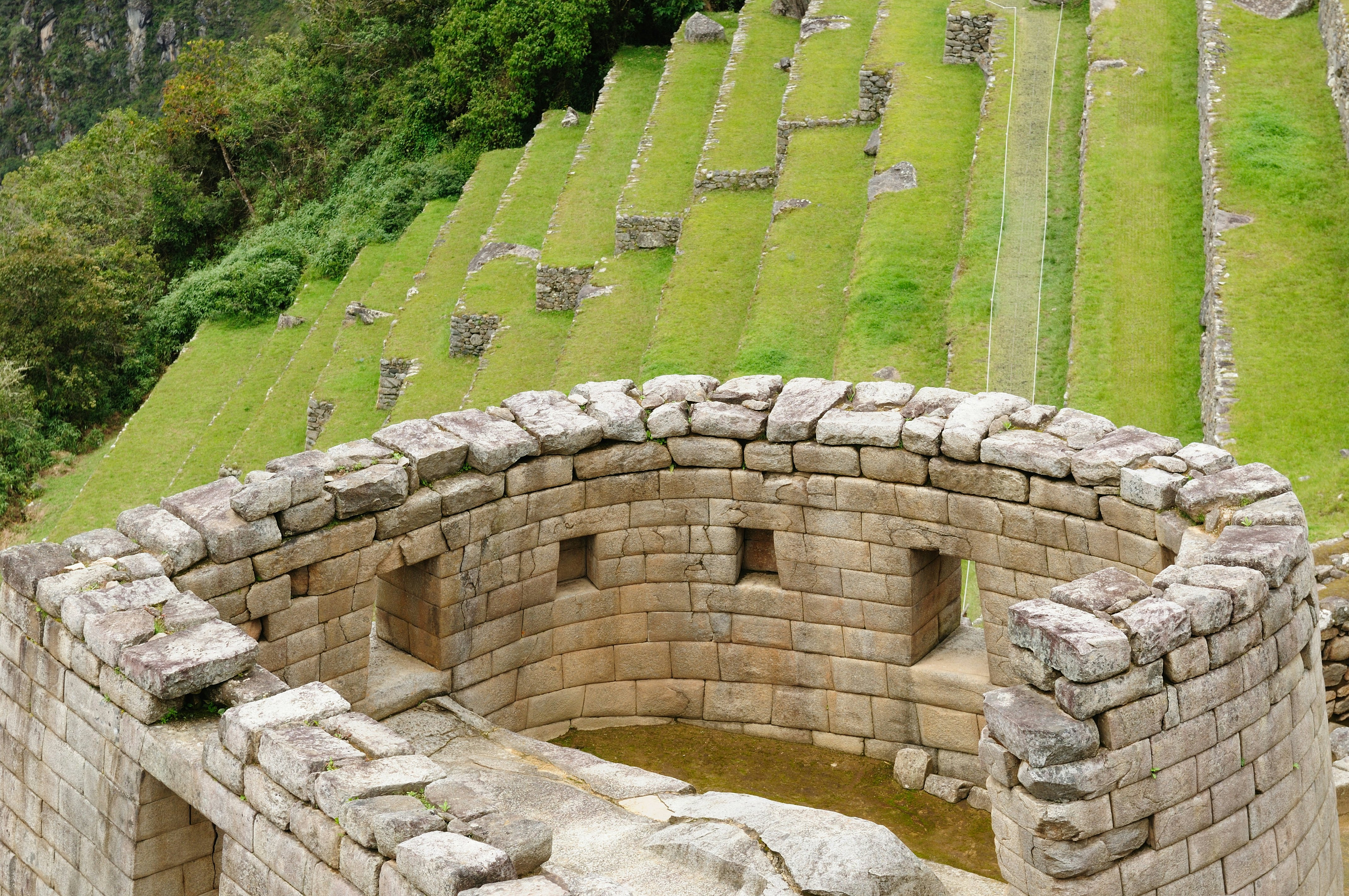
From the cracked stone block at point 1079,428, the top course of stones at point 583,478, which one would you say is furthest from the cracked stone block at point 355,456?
the cracked stone block at point 1079,428

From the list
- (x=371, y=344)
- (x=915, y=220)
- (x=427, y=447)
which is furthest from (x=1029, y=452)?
(x=371, y=344)

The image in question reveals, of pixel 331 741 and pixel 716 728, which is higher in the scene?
pixel 331 741

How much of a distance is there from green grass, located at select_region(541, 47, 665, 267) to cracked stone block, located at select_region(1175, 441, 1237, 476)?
2312cm

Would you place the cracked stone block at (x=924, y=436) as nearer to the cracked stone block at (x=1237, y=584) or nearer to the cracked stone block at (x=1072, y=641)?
the cracked stone block at (x=1237, y=584)

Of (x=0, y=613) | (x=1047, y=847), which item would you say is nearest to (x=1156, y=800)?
(x=1047, y=847)

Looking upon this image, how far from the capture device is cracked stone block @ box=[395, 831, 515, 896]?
7.76 meters

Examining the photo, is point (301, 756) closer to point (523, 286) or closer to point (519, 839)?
point (519, 839)

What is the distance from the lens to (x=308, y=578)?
37.6ft

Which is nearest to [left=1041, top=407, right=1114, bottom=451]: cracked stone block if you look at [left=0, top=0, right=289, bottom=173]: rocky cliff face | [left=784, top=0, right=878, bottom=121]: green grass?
[left=784, top=0, right=878, bottom=121]: green grass

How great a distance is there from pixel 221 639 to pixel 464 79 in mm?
35160

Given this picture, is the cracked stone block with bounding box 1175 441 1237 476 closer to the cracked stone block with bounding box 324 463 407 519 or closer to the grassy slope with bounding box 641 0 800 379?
the cracked stone block with bounding box 324 463 407 519

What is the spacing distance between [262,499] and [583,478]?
2.88m

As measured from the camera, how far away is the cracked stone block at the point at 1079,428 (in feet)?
37.8

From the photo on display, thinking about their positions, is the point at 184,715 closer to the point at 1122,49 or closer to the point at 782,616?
the point at 782,616
